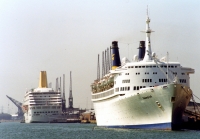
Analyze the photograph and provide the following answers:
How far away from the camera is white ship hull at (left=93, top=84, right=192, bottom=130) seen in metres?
55.8

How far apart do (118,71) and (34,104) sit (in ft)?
290

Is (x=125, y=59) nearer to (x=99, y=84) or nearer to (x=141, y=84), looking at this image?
(x=141, y=84)

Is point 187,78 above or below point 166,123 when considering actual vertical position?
above

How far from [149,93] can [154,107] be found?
5.69 feet

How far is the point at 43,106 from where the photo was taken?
15088cm

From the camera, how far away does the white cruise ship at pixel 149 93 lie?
5625cm

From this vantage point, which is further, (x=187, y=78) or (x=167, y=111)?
(x=187, y=78)

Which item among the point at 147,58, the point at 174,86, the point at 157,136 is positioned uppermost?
the point at 147,58

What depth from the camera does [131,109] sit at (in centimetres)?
6159

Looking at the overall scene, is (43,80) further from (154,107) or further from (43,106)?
(154,107)

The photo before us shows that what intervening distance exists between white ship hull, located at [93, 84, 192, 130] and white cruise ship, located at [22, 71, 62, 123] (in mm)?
85247

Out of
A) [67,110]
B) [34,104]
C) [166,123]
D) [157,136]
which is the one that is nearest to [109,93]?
[166,123]

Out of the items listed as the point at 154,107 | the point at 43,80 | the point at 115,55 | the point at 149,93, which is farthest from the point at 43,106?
the point at 149,93

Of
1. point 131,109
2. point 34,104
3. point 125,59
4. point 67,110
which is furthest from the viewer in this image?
point 67,110
